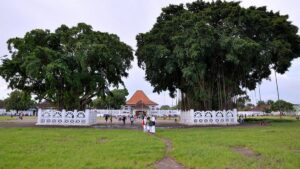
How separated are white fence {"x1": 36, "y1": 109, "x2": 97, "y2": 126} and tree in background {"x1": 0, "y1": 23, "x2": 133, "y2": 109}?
216cm

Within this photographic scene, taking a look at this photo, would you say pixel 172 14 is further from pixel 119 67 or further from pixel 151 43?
pixel 119 67

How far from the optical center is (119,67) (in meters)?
33.4

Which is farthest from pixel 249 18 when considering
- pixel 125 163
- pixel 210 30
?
pixel 125 163

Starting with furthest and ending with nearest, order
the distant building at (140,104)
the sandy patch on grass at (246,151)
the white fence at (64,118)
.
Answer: the distant building at (140,104)
the white fence at (64,118)
the sandy patch on grass at (246,151)

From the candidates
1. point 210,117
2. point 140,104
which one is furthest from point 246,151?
point 140,104

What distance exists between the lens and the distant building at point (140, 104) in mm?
64125

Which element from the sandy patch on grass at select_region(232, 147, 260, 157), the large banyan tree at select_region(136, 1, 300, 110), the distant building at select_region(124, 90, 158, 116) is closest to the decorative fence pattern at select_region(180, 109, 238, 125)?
the large banyan tree at select_region(136, 1, 300, 110)

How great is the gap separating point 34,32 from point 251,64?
67.8 feet

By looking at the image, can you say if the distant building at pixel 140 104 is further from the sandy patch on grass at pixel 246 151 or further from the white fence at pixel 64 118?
the sandy patch on grass at pixel 246 151

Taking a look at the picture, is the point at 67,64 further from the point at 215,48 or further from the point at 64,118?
the point at 215,48

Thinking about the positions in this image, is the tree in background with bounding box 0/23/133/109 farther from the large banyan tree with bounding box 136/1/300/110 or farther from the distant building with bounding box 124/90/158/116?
the distant building with bounding box 124/90/158/116

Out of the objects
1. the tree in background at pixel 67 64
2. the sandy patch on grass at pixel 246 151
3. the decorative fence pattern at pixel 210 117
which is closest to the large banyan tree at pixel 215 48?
the decorative fence pattern at pixel 210 117

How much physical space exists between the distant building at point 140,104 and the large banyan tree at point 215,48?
27.7 m

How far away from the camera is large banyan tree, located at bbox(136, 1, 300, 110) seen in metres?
29.1
